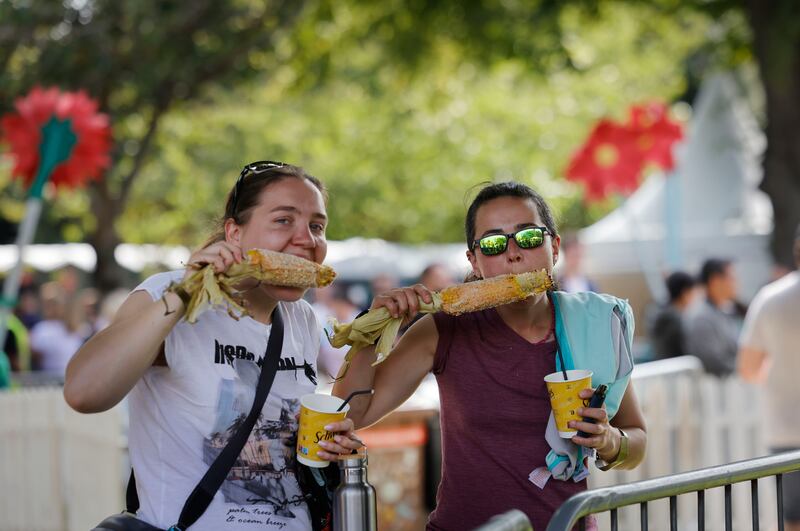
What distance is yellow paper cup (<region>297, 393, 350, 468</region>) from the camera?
2869mm

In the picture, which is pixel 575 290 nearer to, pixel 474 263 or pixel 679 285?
pixel 679 285

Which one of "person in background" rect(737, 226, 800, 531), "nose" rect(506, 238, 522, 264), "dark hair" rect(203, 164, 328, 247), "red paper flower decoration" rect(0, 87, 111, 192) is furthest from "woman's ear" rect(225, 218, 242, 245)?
"red paper flower decoration" rect(0, 87, 111, 192)

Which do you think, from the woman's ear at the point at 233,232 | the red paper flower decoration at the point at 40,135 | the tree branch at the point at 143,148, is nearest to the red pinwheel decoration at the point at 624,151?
the tree branch at the point at 143,148

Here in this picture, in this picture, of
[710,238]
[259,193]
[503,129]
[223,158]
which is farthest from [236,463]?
[503,129]

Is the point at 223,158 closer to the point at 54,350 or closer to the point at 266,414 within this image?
the point at 54,350

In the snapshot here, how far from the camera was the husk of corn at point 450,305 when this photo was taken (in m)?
3.03

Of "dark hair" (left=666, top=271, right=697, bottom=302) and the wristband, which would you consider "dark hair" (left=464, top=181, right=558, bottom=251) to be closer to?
the wristband

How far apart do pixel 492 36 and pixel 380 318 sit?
953 cm

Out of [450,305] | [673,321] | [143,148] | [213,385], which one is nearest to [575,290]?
[673,321]

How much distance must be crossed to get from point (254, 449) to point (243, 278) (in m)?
0.47

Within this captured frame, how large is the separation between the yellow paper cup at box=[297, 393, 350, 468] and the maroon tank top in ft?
1.36

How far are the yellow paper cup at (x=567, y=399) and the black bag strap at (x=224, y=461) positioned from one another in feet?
2.48

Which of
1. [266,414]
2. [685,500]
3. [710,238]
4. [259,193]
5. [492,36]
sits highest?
[492,36]

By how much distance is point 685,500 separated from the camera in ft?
26.0
